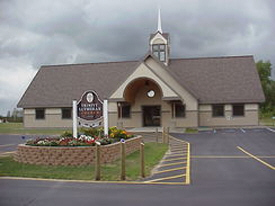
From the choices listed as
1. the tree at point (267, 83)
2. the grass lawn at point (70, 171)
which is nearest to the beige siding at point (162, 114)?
the grass lawn at point (70, 171)

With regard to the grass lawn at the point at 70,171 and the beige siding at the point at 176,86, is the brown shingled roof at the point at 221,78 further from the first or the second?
the grass lawn at the point at 70,171

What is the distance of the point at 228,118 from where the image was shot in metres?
34.8

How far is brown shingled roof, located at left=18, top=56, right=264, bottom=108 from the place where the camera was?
35.5m

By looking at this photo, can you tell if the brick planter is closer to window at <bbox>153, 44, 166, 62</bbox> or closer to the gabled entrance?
the gabled entrance

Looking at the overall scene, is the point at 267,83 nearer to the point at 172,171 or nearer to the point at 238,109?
the point at 238,109

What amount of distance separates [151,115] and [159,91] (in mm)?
2612

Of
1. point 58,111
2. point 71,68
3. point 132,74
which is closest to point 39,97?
point 58,111

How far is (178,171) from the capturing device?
11195 millimetres

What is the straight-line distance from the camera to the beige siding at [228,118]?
34.4 meters

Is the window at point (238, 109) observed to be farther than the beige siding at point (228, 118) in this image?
Yes

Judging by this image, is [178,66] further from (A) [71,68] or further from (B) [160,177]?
(B) [160,177]

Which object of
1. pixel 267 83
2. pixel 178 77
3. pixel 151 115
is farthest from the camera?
pixel 267 83

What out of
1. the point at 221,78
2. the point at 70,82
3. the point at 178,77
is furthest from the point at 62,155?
the point at 70,82

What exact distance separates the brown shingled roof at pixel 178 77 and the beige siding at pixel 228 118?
2.49 ft
